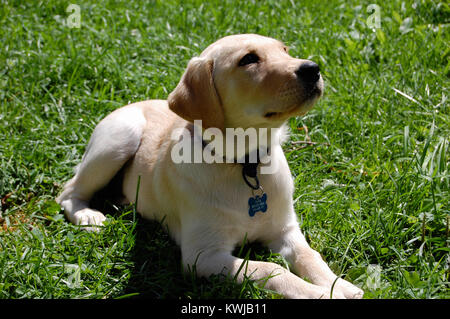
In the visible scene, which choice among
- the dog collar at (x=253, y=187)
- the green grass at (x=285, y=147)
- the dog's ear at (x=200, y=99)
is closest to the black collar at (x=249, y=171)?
the dog collar at (x=253, y=187)

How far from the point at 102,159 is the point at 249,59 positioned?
1.38 metres

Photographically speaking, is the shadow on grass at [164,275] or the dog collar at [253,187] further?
the dog collar at [253,187]

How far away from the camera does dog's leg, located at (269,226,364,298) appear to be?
9.00 ft

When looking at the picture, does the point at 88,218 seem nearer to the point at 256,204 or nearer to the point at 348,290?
the point at 256,204

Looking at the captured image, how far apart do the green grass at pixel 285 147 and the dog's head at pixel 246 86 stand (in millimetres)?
830

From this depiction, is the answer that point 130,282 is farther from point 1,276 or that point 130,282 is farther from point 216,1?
point 216,1

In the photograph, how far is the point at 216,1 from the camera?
6.12 metres

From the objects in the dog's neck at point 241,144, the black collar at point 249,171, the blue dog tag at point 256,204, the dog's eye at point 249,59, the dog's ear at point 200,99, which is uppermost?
the dog's eye at point 249,59

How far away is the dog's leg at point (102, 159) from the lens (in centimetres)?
374

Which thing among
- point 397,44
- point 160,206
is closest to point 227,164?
point 160,206

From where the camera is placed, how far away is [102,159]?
3770 mm

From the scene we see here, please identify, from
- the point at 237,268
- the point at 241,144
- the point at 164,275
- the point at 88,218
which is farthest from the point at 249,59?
the point at 88,218

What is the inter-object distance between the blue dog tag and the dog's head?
0.42 meters

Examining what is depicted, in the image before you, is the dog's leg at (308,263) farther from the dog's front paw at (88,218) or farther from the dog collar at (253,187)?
the dog's front paw at (88,218)
